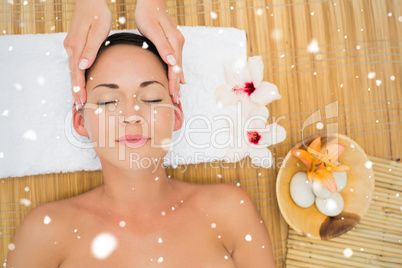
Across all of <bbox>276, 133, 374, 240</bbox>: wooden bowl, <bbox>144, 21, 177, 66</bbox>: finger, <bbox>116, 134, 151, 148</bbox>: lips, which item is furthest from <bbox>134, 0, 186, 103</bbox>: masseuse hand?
<bbox>276, 133, 374, 240</bbox>: wooden bowl

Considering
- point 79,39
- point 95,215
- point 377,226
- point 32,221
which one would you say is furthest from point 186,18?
point 377,226

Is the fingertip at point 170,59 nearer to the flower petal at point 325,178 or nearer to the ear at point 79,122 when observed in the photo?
the ear at point 79,122

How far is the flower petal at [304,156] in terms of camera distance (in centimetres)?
147

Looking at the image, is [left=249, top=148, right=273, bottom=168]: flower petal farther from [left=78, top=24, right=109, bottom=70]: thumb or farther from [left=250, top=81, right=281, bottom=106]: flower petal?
[left=78, top=24, right=109, bottom=70]: thumb

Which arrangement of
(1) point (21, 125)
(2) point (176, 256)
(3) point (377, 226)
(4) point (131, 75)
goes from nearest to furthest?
(4) point (131, 75) < (2) point (176, 256) < (1) point (21, 125) < (3) point (377, 226)

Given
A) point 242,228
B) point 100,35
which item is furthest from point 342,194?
point 100,35

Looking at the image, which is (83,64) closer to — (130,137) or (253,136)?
(130,137)

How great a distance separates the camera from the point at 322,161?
145cm

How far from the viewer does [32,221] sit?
4.37 ft

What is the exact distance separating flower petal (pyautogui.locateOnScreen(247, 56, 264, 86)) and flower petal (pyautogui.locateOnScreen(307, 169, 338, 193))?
54cm

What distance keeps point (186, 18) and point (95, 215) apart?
3.54 ft

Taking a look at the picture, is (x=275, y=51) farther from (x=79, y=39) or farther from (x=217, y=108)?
(x=79, y=39)

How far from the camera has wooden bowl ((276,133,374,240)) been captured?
4.93ft

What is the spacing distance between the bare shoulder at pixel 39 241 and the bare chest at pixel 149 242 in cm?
4
